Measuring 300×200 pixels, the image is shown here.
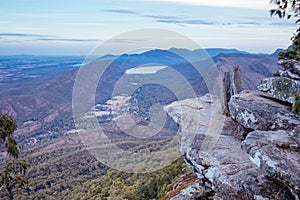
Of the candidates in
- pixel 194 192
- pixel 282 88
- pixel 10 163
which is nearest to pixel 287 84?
pixel 282 88

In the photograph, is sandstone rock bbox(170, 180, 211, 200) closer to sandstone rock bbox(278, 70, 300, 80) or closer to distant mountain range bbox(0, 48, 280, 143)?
sandstone rock bbox(278, 70, 300, 80)

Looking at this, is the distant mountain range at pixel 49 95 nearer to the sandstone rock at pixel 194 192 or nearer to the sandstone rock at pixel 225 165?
the sandstone rock at pixel 225 165

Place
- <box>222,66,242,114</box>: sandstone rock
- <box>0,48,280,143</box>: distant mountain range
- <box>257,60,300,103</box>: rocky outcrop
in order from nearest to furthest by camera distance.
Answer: <box>257,60,300,103</box>: rocky outcrop → <box>222,66,242,114</box>: sandstone rock → <box>0,48,280,143</box>: distant mountain range

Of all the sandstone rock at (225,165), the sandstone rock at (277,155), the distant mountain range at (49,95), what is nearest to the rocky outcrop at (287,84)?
the sandstone rock at (277,155)

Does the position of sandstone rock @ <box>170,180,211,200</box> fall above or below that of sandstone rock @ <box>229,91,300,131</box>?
below

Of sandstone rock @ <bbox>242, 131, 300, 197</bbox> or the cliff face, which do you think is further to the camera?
the cliff face

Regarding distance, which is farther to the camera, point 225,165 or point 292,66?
point 292,66

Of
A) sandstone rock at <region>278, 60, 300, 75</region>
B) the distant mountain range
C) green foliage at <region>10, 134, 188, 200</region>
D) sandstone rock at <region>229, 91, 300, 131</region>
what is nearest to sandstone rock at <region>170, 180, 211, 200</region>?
sandstone rock at <region>229, 91, 300, 131</region>

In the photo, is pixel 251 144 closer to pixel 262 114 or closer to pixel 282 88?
pixel 262 114
